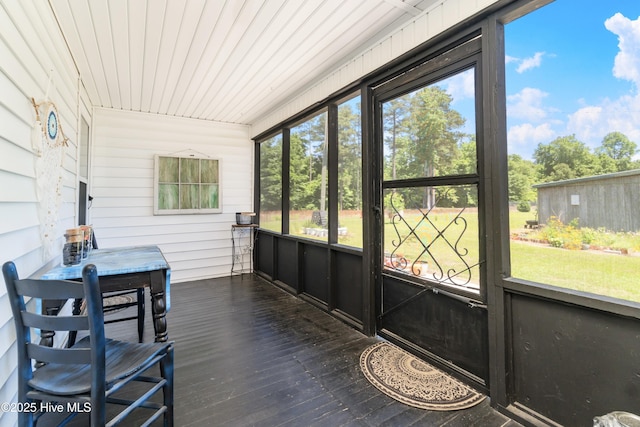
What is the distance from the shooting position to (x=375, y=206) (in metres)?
2.75

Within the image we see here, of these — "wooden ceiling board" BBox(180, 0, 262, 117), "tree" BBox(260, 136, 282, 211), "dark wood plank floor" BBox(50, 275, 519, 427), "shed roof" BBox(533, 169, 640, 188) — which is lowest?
"dark wood plank floor" BBox(50, 275, 519, 427)

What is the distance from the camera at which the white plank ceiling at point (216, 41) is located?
2186 mm

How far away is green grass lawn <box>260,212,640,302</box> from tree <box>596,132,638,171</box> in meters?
0.35

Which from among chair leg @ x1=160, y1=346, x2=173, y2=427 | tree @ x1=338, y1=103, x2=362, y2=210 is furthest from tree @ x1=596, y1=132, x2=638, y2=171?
chair leg @ x1=160, y1=346, x2=173, y2=427

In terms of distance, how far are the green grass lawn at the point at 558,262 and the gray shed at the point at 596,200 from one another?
0.08m

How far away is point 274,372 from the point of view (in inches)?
87.3

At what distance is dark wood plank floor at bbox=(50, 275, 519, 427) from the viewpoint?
1.73 m

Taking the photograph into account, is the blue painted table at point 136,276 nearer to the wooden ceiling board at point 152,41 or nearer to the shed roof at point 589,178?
the wooden ceiling board at point 152,41

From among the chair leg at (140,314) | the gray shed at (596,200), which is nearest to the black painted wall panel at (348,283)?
the gray shed at (596,200)

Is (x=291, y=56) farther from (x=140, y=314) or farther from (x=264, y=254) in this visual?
(x=264, y=254)

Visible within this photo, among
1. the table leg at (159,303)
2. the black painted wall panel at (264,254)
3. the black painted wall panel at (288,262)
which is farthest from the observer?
the black painted wall panel at (264,254)

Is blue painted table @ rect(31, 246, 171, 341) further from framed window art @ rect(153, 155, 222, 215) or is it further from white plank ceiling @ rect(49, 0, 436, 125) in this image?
framed window art @ rect(153, 155, 222, 215)

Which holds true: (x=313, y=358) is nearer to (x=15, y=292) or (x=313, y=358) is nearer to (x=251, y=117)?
(x=15, y=292)

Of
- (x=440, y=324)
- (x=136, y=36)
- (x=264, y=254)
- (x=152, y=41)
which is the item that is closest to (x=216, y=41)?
(x=152, y=41)
